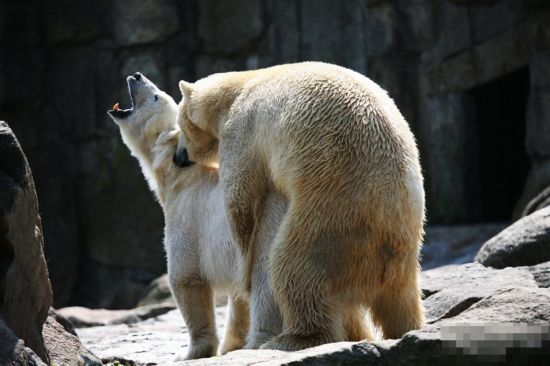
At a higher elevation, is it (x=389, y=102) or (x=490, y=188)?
(x=389, y=102)

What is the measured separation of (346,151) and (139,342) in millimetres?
2485

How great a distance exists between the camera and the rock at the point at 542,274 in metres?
4.94

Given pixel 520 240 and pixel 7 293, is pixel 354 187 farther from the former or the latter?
pixel 520 240

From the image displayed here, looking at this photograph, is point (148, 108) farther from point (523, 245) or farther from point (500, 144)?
point (500, 144)

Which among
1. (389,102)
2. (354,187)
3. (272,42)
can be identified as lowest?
(354,187)

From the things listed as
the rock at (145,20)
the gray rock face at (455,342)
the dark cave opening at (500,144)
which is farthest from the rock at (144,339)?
the rock at (145,20)

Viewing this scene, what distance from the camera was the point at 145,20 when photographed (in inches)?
451

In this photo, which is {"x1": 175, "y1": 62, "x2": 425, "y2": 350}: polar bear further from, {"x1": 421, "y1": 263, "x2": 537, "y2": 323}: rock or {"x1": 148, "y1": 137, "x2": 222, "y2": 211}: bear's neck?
{"x1": 148, "y1": 137, "x2": 222, "y2": 211}: bear's neck

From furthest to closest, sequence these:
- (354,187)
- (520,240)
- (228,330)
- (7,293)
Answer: (520,240) → (228,330) → (354,187) → (7,293)

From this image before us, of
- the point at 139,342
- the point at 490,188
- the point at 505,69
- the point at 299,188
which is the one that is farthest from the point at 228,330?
the point at 490,188

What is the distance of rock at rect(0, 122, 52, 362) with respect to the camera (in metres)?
3.32

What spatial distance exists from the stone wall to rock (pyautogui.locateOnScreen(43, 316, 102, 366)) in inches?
242

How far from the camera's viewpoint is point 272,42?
11.1 metres

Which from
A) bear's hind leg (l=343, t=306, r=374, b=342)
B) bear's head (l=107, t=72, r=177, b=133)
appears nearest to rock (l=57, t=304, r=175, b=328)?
bear's head (l=107, t=72, r=177, b=133)
